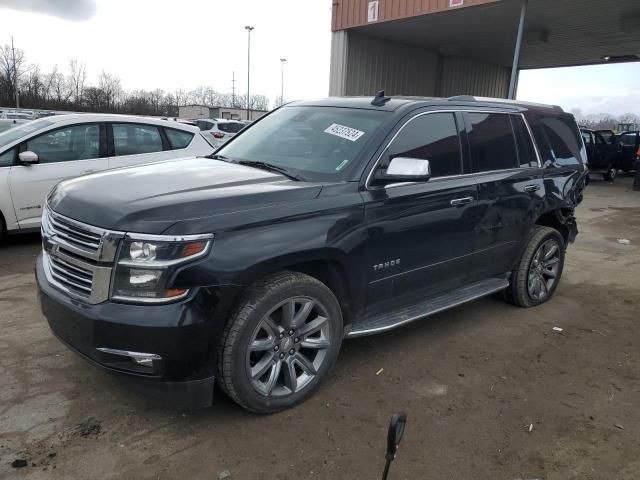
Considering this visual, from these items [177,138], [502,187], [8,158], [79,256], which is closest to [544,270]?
[502,187]

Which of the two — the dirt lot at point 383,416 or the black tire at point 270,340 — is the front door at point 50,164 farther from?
the black tire at point 270,340

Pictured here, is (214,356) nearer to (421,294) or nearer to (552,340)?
(421,294)

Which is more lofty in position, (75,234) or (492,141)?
(492,141)

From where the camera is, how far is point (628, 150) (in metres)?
20.2

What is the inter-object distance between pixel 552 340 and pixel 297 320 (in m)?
2.52

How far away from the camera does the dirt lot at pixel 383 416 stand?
271 cm

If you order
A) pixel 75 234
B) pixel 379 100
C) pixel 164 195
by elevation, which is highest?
pixel 379 100

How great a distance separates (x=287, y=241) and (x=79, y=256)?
1.12 meters

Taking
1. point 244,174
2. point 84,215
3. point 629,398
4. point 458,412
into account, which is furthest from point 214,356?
point 629,398

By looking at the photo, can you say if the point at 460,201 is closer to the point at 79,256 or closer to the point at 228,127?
the point at 79,256

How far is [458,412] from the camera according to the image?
3.25 meters

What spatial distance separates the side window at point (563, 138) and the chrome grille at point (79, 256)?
165 inches

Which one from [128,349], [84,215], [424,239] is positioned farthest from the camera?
[424,239]

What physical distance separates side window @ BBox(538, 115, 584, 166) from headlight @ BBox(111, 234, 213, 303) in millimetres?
3934
